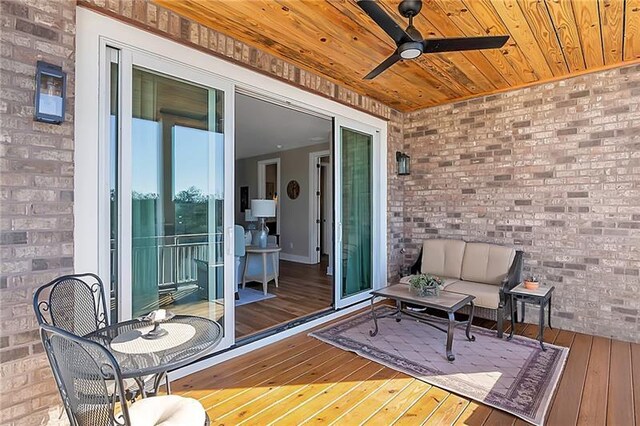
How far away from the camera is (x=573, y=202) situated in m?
3.67

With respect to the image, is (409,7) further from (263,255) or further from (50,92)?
(263,255)

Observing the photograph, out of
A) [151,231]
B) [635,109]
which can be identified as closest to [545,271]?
[635,109]

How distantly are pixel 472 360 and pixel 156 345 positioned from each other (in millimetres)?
2523

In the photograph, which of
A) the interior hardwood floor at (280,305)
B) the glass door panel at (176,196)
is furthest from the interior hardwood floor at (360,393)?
the glass door panel at (176,196)

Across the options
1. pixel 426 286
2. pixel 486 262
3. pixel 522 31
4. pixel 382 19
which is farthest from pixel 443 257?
pixel 382 19

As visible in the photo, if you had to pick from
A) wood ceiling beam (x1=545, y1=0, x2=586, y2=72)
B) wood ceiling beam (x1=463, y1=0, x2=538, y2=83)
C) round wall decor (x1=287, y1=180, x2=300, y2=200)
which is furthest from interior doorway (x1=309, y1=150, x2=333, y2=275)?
wood ceiling beam (x1=545, y1=0, x2=586, y2=72)

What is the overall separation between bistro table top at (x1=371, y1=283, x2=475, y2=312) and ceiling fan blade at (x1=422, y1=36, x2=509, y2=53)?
199 cm

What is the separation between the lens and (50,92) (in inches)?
75.3

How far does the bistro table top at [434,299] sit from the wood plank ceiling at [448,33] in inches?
89.0

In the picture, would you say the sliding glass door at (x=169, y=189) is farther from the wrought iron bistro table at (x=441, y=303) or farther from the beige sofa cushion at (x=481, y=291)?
the beige sofa cushion at (x=481, y=291)

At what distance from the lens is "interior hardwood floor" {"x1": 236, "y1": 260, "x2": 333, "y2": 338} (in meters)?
3.70

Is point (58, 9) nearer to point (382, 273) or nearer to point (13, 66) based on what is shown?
point (13, 66)

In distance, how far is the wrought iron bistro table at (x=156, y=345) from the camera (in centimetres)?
138

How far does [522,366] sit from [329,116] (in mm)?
3124
